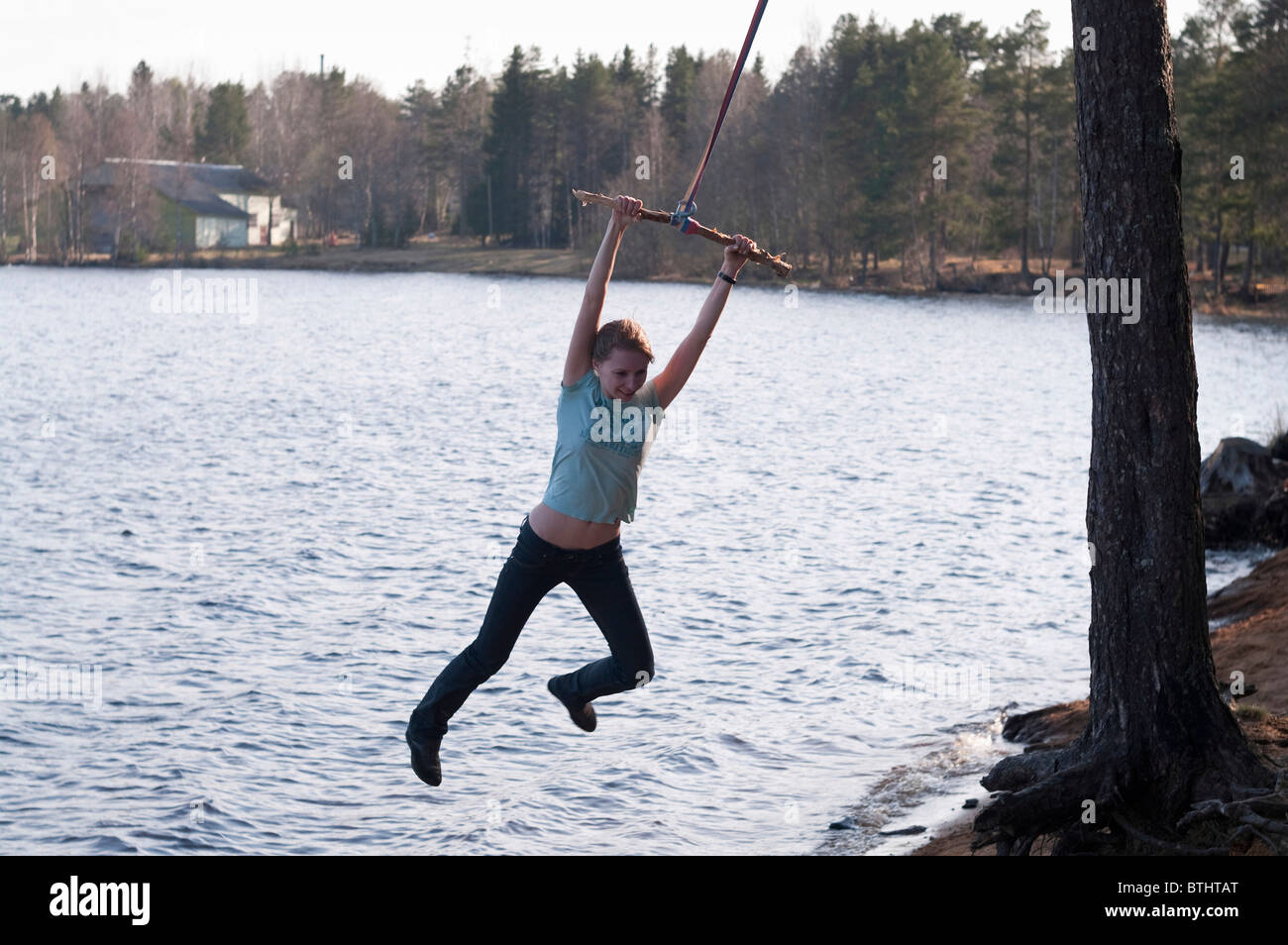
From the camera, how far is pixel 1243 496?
22891 millimetres

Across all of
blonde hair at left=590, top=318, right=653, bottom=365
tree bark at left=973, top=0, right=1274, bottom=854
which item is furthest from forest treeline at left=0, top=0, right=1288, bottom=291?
blonde hair at left=590, top=318, right=653, bottom=365

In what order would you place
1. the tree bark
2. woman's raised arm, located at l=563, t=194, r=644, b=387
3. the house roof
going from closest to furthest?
woman's raised arm, located at l=563, t=194, r=644, b=387 < the tree bark < the house roof

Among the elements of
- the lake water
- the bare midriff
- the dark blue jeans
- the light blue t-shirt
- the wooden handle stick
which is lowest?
the lake water

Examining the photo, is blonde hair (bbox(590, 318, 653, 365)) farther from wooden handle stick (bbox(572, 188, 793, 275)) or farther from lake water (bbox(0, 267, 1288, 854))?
lake water (bbox(0, 267, 1288, 854))

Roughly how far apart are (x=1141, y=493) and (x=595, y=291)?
3.62 m

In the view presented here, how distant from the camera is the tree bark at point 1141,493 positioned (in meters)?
8.29

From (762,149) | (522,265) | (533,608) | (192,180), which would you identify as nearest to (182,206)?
(192,180)

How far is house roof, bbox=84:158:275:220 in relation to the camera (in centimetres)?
11181

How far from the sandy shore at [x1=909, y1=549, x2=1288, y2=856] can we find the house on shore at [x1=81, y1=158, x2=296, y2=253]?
106m

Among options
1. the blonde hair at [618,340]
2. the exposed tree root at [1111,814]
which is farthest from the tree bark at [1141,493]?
the blonde hair at [618,340]

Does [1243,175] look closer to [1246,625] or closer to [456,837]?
[1246,625]

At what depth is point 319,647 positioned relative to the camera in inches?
693

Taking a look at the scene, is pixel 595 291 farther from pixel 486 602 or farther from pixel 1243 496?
pixel 1243 496

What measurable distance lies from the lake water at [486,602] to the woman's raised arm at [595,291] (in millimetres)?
5959
